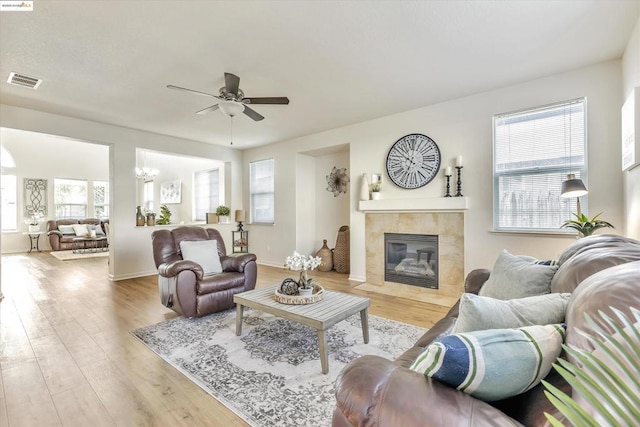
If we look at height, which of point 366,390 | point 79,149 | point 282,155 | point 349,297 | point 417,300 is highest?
point 79,149

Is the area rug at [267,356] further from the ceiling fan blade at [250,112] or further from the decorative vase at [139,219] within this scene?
the decorative vase at [139,219]

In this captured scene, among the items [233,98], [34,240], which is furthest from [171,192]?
[233,98]

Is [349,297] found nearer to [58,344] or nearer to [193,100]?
[58,344]

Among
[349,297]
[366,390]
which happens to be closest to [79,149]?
[349,297]

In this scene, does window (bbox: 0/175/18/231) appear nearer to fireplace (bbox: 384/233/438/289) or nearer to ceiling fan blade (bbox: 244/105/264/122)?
ceiling fan blade (bbox: 244/105/264/122)

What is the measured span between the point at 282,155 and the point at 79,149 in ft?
25.2

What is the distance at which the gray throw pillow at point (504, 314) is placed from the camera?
1.01 m

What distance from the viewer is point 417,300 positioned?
386cm

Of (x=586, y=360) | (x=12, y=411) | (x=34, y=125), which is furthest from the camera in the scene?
(x=34, y=125)

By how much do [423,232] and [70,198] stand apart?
10.8 meters

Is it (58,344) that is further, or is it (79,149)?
(79,149)

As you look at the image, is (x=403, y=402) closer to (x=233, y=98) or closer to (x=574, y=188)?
(x=574, y=188)

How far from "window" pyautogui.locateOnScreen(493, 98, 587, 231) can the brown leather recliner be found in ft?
10.4

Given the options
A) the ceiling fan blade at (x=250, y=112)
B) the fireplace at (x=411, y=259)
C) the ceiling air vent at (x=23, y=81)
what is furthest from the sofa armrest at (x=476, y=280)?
the ceiling air vent at (x=23, y=81)
